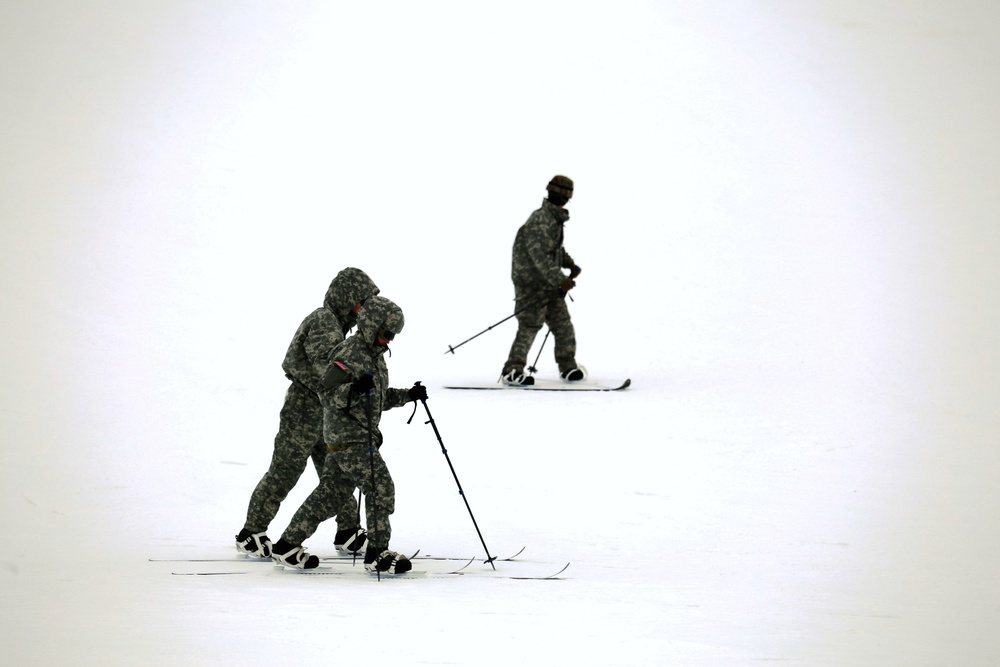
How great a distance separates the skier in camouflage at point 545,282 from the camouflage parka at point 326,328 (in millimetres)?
4924

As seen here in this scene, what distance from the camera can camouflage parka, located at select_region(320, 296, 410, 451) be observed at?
329 inches

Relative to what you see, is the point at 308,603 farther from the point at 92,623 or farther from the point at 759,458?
the point at 759,458

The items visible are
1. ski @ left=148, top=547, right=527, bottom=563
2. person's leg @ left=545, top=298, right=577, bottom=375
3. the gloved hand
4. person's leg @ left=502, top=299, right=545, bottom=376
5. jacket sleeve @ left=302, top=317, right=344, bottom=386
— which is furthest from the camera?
person's leg @ left=545, top=298, right=577, bottom=375

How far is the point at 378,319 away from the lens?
27.3ft

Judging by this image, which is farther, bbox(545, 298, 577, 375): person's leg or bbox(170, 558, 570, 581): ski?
bbox(545, 298, 577, 375): person's leg

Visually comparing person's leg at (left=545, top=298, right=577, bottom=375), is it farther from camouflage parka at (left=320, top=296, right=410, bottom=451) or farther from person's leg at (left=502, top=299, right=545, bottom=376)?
camouflage parka at (left=320, top=296, right=410, bottom=451)

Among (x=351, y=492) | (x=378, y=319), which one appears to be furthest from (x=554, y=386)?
(x=378, y=319)

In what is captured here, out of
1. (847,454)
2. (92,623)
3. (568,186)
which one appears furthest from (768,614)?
(568,186)

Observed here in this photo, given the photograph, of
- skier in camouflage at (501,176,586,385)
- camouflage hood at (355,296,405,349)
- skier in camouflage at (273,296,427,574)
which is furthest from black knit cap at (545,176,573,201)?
camouflage hood at (355,296,405,349)

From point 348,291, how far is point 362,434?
2.83 feet

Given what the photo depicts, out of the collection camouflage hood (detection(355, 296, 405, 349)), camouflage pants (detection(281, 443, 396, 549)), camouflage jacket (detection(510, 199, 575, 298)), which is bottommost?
camouflage pants (detection(281, 443, 396, 549))

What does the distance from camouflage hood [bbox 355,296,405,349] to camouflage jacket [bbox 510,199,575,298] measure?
5.37 m

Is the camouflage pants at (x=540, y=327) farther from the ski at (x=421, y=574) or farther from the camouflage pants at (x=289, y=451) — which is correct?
the ski at (x=421, y=574)

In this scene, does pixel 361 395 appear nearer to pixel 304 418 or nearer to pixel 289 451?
pixel 304 418
